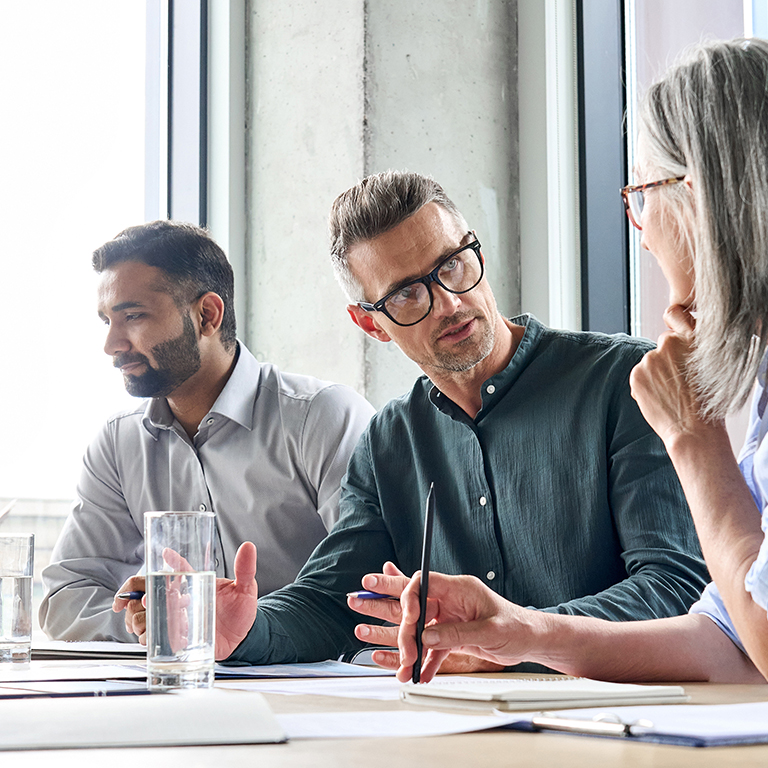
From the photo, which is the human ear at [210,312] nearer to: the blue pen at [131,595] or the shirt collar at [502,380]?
the shirt collar at [502,380]

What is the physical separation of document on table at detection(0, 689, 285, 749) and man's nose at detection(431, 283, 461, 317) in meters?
1.13

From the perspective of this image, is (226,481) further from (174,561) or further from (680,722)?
(680,722)

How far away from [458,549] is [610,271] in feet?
4.05

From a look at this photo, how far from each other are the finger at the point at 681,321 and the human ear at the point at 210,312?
144 cm

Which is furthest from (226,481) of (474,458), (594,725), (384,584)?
(594,725)

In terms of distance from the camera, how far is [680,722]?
2.24 ft

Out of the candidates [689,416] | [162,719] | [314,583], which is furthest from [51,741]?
[314,583]

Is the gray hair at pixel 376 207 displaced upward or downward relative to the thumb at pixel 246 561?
upward

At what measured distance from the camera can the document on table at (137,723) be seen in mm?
667

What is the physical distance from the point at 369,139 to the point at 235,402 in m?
0.89

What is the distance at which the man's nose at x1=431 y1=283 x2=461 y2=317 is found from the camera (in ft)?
6.06

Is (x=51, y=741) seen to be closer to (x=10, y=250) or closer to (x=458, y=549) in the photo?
(x=458, y=549)

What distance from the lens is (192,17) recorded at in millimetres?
3215

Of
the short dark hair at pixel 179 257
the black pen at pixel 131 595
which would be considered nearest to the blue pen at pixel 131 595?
the black pen at pixel 131 595
